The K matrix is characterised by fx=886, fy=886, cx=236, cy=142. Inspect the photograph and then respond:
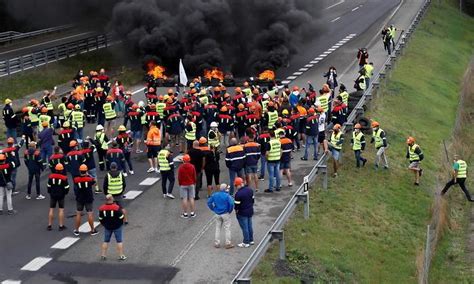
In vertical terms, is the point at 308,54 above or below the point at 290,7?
below

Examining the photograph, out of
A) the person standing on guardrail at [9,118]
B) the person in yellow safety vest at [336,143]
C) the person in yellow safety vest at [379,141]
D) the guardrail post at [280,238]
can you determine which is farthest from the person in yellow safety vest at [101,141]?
the guardrail post at [280,238]

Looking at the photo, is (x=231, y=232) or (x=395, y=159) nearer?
(x=231, y=232)

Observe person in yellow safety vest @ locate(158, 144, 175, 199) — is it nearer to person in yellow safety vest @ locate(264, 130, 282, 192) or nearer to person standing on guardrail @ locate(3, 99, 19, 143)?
person in yellow safety vest @ locate(264, 130, 282, 192)

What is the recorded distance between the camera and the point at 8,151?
70.1ft

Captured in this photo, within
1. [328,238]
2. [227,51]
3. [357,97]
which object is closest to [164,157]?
[328,238]

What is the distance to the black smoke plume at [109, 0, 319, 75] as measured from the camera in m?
40.4

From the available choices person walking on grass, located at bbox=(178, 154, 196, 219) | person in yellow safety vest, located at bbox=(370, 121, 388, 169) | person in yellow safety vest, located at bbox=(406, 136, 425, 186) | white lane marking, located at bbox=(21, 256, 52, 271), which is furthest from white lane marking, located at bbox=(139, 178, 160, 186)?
person in yellow safety vest, located at bbox=(406, 136, 425, 186)

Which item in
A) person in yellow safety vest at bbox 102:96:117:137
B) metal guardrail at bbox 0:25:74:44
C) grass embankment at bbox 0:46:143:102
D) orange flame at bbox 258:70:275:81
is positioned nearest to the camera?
person in yellow safety vest at bbox 102:96:117:137

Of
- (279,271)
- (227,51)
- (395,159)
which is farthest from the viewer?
(227,51)

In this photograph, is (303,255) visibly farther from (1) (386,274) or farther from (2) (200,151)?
(2) (200,151)

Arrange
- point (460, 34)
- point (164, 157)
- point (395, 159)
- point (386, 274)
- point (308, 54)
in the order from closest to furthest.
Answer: point (386, 274)
point (164, 157)
point (395, 159)
point (308, 54)
point (460, 34)

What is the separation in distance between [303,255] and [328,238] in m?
1.81

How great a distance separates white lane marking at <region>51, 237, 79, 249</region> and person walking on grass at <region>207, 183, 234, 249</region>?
10.4 ft

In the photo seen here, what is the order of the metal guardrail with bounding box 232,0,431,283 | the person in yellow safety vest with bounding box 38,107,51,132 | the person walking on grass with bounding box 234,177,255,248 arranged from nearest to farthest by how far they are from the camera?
the metal guardrail with bounding box 232,0,431,283 → the person walking on grass with bounding box 234,177,255,248 → the person in yellow safety vest with bounding box 38,107,51,132
